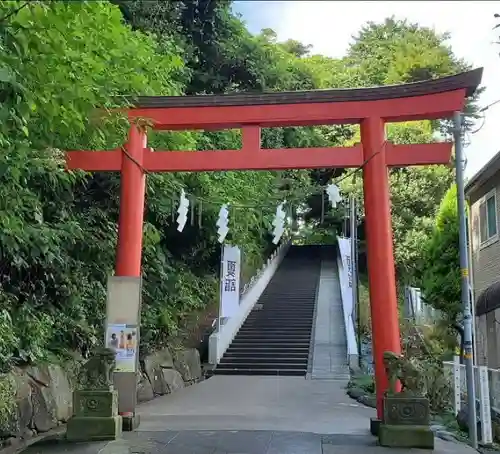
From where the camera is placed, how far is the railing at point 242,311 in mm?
18672

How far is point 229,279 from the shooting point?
18797 millimetres

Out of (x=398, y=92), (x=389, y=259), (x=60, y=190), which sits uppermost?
(x=398, y=92)

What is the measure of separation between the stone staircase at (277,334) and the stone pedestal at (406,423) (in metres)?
9.43

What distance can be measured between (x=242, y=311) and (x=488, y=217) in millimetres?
10279

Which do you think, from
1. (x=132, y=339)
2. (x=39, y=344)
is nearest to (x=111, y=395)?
(x=132, y=339)

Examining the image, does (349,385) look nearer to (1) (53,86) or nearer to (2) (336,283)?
(1) (53,86)

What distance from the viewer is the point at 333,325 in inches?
869

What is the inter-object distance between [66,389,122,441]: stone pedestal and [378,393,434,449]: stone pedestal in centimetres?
366

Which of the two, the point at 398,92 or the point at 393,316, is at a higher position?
the point at 398,92

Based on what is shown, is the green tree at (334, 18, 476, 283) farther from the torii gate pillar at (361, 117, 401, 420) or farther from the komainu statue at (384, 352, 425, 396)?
the komainu statue at (384, 352, 425, 396)

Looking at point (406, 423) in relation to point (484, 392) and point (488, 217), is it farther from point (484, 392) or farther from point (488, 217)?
point (488, 217)

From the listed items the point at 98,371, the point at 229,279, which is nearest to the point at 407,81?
the point at 229,279

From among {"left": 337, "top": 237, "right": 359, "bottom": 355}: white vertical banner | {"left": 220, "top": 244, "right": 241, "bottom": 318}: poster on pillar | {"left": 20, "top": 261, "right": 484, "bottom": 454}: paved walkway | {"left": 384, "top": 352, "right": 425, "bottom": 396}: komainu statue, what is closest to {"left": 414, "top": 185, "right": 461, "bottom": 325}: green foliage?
{"left": 337, "top": 237, "right": 359, "bottom": 355}: white vertical banner

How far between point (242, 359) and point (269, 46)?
12.3 meters
